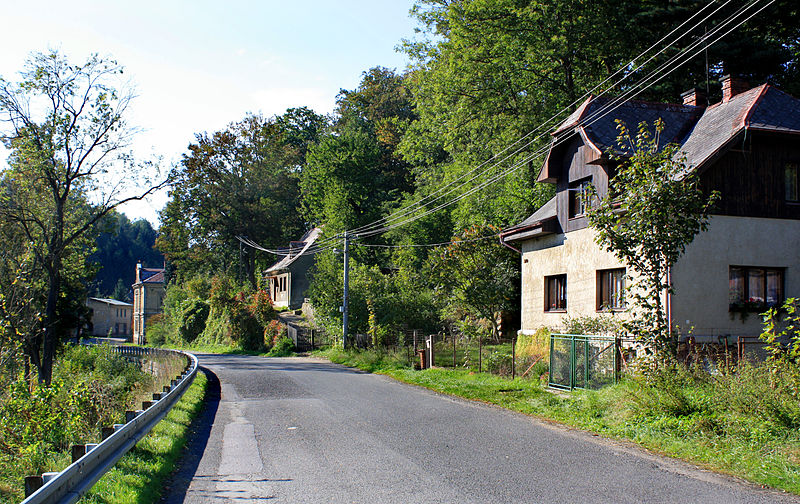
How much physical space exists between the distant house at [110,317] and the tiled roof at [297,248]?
163ft

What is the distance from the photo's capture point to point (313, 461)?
332 inches

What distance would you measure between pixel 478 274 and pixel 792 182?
12.0m

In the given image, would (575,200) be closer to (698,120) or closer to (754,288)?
(698,120)

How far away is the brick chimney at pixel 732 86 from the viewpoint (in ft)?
67.5

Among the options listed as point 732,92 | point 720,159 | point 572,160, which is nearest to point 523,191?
point 572,160

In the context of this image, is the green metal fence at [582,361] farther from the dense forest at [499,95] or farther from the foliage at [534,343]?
the dense forest at [499,95]

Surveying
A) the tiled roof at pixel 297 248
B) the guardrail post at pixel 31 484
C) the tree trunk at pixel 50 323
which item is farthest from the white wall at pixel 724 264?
the tiled roof at pixel 297 248

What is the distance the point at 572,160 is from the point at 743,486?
1569 centimetres

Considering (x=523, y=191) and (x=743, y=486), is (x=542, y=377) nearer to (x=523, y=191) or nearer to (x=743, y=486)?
(x=743, y=486)

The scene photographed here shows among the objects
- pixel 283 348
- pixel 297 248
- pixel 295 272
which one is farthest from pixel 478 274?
pixel 297 248

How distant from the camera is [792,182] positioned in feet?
61.1

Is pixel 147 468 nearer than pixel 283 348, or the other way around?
pixel 147 468

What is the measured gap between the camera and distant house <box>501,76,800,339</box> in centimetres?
1725

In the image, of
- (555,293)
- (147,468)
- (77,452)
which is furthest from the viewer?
(555,293)
